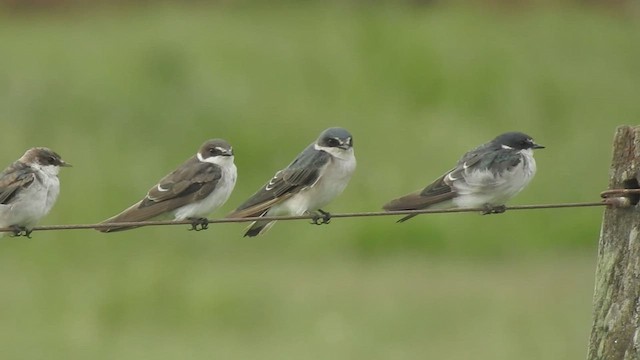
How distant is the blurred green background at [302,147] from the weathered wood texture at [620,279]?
10158mm

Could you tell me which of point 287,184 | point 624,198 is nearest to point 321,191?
point 287,184

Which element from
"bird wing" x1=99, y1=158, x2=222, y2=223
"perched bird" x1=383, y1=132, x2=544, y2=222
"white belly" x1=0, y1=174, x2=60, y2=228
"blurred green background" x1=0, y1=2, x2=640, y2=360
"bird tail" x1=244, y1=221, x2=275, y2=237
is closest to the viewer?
"white belly" x1=0, y1=174, x2=60, y2=228

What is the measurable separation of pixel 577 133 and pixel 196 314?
8.55 m

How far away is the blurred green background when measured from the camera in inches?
806

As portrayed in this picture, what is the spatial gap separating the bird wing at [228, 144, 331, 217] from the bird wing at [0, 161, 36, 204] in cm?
117

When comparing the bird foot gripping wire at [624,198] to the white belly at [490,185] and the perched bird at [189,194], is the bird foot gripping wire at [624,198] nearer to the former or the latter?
the white belly at [490,185]

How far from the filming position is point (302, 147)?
84.8ft

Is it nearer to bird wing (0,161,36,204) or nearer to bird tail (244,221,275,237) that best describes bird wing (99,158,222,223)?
bird tail (244,221,275,237)

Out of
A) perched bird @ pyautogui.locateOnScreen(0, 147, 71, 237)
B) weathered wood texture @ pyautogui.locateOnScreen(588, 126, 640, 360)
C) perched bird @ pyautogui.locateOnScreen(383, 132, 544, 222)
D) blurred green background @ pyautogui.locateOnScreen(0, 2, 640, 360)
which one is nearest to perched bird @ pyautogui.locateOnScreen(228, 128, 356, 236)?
perched bird @ pyautogui.locateOnScreen(383, 132, 544, 222)

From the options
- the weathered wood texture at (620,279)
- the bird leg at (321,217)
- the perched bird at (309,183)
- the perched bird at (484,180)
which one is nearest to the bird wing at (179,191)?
the perched bird at (309,183)

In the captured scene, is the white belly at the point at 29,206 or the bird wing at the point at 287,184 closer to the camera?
the white belly at the point at 29,206

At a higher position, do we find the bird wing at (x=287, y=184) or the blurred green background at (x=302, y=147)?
the bird wing at (x=287, y=184)

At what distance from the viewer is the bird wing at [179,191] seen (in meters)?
10.1

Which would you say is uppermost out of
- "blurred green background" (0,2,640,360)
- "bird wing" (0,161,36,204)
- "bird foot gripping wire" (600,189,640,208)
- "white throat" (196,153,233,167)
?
"bird foot gripping wire" (600,189,640,208)
